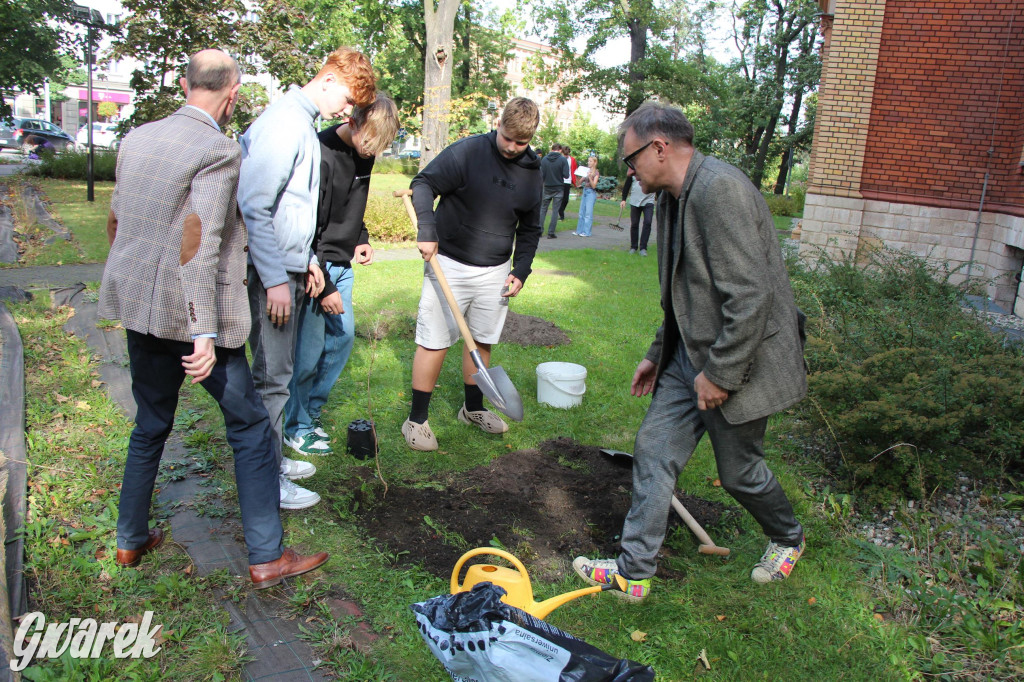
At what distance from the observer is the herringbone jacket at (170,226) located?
2637 mm

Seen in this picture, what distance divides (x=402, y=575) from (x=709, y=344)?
1.65 metres

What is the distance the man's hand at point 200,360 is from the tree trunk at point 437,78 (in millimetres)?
12496

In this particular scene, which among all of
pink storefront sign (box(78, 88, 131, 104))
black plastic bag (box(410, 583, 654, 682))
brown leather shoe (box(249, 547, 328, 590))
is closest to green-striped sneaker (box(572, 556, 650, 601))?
black plastic bag (box(410, 583, 654, 682))

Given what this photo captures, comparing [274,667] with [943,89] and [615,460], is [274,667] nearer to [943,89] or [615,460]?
[615,460]

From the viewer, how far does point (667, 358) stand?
10.2 ft

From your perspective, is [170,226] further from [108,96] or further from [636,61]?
[108,96]

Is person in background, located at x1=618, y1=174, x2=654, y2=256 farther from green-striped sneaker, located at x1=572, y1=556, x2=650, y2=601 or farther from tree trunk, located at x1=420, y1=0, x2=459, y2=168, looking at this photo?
green-striped sneaker, located at x1=572, y1=556, x2=650, y2=601

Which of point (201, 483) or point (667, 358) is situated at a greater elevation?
point (667, 358)

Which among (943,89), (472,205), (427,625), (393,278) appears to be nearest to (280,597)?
(427,625)

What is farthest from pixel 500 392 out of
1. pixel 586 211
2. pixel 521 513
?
pixel 586 211

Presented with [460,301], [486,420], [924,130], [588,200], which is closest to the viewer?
[460,301]

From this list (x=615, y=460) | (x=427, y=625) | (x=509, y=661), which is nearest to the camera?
(x=509, y=661)

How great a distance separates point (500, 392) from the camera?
432 cm

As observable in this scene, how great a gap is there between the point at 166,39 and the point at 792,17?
2917 cm
